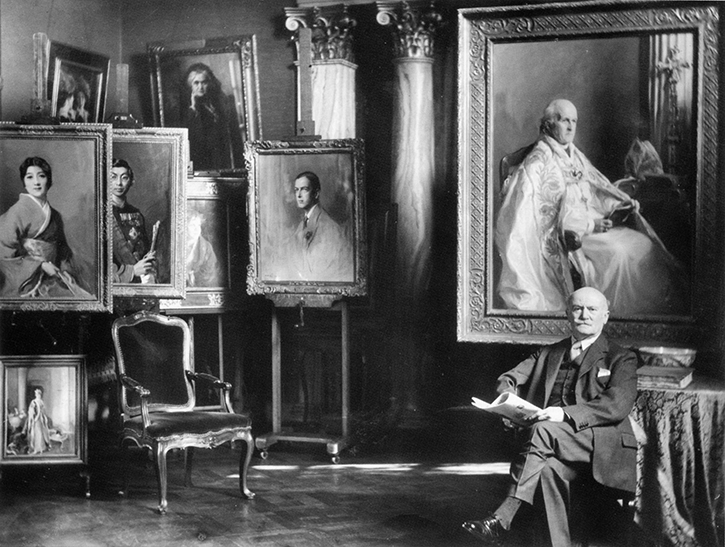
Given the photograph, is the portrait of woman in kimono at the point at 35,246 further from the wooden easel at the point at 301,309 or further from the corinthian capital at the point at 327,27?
the corinthian capital at the point at 327,27

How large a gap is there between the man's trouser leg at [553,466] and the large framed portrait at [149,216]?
2877mm

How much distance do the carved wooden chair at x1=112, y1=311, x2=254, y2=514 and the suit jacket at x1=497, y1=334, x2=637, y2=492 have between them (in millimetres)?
1711

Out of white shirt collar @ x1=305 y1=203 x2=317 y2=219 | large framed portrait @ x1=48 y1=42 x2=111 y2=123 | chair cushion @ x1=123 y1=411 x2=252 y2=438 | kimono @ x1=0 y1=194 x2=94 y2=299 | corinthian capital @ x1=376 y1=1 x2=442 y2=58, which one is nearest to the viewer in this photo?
chair cushion @ x1=123 y1=411 x2=252 y2=438

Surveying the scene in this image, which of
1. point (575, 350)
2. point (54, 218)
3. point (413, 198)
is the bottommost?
point (575, 350)

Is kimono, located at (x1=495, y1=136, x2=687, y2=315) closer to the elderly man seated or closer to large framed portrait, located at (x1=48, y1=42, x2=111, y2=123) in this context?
the elderly man seated

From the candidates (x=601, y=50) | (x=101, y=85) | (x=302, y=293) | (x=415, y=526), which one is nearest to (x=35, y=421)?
(x=302, y=293)

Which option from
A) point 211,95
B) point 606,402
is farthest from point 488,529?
point 211,95

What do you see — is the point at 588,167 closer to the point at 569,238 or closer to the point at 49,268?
the point at 569,238

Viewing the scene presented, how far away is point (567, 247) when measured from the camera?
5.29m

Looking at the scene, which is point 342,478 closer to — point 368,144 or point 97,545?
point 97,545

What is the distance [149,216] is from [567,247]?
283 cm

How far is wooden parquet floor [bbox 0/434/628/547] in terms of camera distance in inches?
170

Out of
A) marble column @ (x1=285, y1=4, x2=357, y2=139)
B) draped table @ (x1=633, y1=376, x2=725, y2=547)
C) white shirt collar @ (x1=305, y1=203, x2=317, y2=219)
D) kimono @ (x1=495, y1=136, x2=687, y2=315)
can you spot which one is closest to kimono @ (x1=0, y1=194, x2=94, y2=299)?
white shirt collar @ (x1=305, y1=203, x2=317, y2=219)

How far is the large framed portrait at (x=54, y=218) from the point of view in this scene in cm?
509
